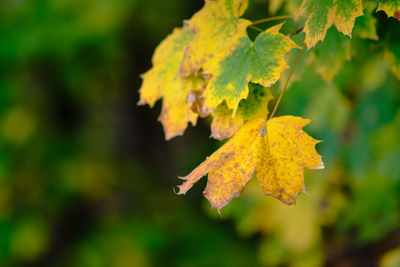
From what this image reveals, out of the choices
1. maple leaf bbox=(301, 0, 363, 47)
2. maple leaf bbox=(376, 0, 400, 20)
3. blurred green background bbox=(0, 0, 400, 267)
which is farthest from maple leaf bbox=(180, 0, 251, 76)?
blurred green background bbox=(0, 0, 400, 267)

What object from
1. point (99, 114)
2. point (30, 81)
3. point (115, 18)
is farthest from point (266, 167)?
point (99, 114)

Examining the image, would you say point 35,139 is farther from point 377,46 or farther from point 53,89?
point 377,46

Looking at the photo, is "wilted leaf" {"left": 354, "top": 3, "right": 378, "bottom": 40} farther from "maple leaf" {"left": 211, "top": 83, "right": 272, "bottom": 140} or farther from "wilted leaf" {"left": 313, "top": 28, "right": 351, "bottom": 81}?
"maple leaf" {"left": 211, "top": 83, "right": 272, "bottom": 140}

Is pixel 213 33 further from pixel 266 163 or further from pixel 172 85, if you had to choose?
pixel 266 163

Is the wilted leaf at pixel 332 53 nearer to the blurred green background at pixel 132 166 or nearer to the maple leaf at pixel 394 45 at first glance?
the maple leaf at pixel 394 45

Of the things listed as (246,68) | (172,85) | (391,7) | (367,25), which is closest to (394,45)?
(367,25)

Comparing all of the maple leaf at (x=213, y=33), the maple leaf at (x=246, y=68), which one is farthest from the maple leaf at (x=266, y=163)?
the maple leaf at (x=213, y=33)
